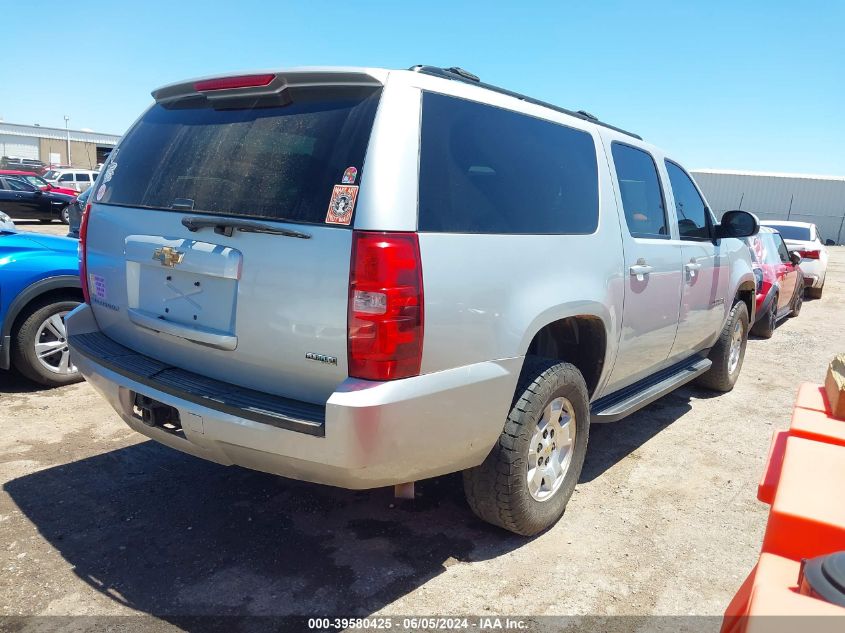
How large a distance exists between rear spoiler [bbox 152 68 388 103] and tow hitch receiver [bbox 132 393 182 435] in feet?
4.41

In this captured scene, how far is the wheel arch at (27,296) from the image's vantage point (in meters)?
4.52

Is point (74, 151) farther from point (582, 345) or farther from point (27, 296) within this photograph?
point (582, 345)

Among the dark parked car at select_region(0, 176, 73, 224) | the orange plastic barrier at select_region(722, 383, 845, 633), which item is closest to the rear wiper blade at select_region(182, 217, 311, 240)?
the orange plastic barrier at select_region(722, 383, 845, 633)

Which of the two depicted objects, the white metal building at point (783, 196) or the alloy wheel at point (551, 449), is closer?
the alloy wheel at point (551, 449)

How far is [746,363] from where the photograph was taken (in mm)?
7195

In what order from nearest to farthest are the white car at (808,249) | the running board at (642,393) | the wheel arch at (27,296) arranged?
the running board at (642,393), the wheel arch at (27,296), the white car at (808,249)

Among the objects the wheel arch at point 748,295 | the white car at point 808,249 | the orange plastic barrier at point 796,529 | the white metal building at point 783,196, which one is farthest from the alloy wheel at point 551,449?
the white metal building at point 783,196

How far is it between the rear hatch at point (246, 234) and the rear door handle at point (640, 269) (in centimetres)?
191

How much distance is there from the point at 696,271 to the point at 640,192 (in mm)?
819

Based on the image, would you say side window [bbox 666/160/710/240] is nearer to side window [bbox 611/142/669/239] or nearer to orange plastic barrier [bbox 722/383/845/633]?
side window [bbox 611/142/669/239]

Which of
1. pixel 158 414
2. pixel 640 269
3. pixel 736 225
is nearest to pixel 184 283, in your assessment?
pixel 158 414

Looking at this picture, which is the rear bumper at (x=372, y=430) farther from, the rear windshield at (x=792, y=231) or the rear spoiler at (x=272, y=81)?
the rear windshield at (x=792, y=231)

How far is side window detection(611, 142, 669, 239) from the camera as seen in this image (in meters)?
3.74

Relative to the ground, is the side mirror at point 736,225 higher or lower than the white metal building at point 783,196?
lower
